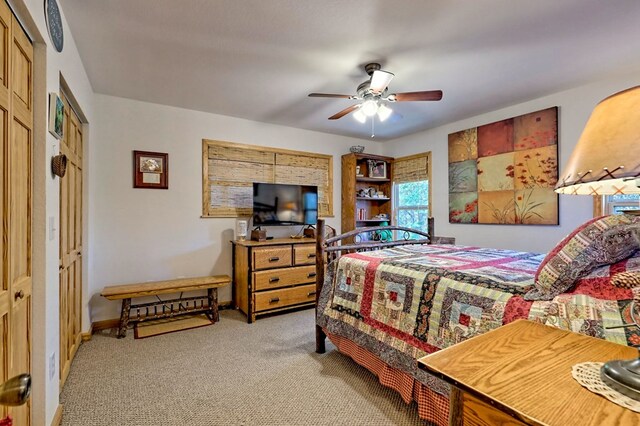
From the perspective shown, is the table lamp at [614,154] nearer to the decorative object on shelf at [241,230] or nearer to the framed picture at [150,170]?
the decorative object on shelf at [241,230]

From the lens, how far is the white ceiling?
186 cm

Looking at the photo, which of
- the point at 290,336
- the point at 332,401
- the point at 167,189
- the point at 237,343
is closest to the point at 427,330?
the point at 332,401

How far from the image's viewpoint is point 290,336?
2971 millimetres

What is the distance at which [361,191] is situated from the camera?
4.99 m

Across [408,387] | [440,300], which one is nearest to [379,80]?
[440,300]

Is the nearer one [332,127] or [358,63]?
[358,63]

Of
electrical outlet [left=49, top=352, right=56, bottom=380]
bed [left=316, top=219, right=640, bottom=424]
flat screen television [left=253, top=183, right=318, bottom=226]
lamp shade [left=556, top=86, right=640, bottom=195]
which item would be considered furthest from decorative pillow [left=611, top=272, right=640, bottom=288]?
flat screen television [left=253, top=183, right=318, bottom=226]

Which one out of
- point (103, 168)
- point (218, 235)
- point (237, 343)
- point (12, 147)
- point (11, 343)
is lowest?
point (237, 343)

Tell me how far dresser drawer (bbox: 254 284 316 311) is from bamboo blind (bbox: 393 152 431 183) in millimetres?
2328

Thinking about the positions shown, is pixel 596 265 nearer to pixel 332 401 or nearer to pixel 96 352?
pixel 332 401

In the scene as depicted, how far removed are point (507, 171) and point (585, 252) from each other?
8.79 ft

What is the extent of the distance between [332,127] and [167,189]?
2363mm

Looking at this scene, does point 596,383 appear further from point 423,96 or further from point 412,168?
point 412,168

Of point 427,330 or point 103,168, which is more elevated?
point 103,168
